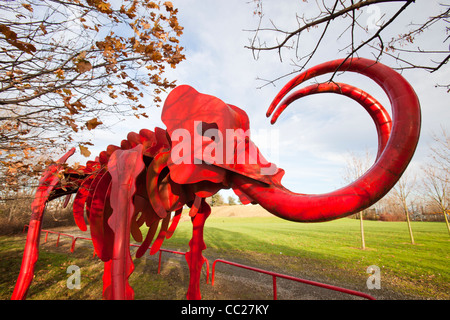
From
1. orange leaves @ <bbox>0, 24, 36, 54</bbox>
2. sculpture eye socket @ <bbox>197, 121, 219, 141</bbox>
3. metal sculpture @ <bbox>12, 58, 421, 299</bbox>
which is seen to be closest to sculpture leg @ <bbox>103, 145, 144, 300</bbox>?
metal sculpture @ <bbox>12, 58, 421, 299</bbox>

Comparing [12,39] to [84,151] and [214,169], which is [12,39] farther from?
[214,169]

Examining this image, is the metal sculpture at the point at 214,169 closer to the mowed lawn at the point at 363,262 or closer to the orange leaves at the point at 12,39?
the orange leaves at the point at 12,39

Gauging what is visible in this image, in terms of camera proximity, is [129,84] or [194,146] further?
[129,84]

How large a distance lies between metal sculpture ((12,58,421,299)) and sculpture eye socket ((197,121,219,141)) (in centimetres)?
1

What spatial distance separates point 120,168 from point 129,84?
4.46ft

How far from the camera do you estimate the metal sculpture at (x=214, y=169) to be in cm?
135

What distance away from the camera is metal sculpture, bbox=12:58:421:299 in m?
1.35

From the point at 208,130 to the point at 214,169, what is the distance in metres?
0.43

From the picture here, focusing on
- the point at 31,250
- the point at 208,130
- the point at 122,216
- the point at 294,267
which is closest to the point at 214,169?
the point at 208,130

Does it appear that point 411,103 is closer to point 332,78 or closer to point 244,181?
point 332,78

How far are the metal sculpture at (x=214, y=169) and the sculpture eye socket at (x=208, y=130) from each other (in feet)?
0.04

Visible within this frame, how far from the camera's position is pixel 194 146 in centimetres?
221

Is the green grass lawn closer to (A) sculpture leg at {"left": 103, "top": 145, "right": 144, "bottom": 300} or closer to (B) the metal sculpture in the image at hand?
(B) the metal sculpture
